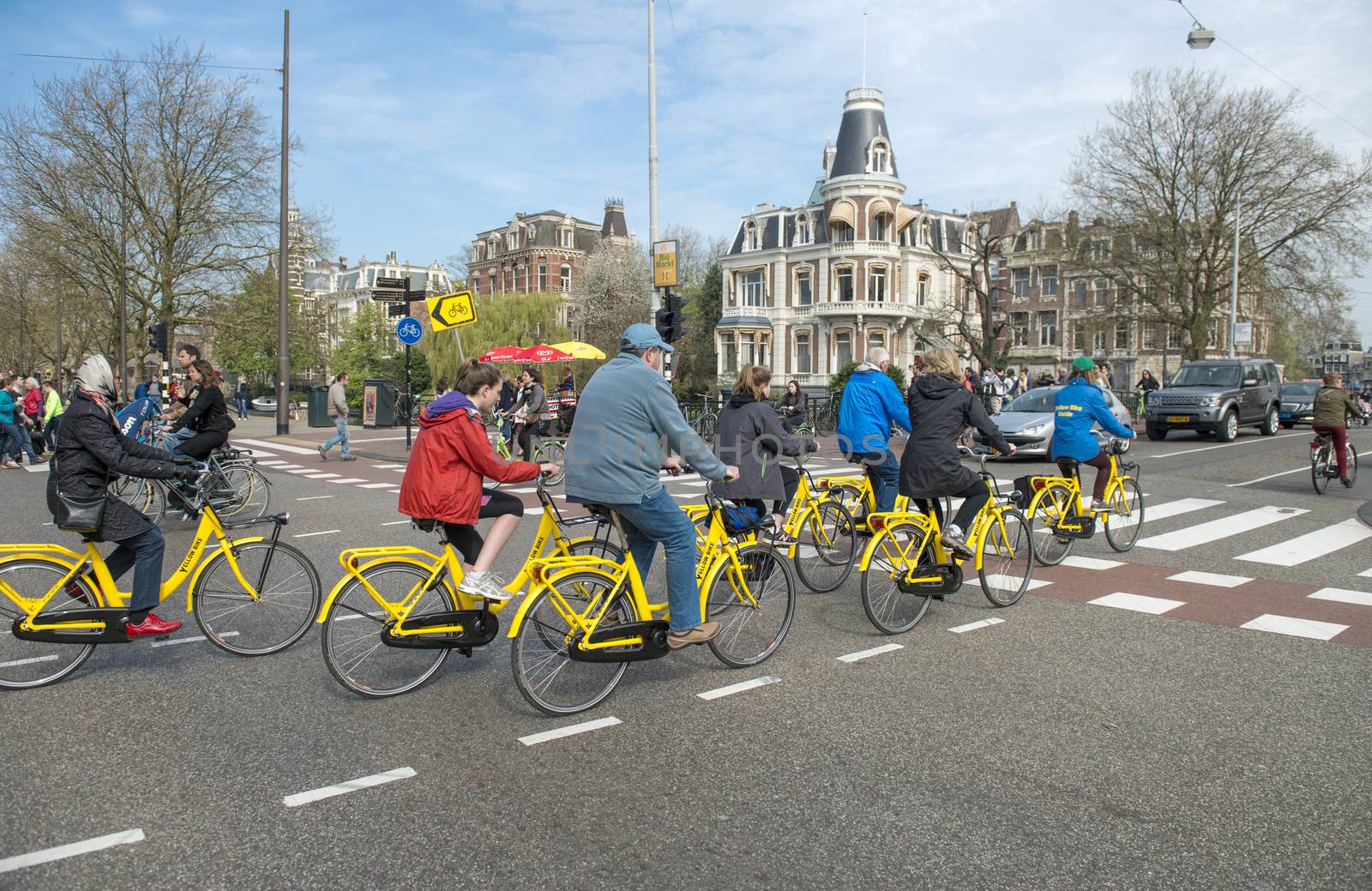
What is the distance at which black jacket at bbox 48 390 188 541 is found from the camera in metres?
4.86

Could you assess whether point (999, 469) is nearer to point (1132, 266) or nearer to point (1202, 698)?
point (1202, 698)

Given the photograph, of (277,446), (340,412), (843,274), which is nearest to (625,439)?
(340,412)

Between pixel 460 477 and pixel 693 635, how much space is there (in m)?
1.44

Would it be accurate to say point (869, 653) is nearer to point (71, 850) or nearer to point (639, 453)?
point (639, 453)

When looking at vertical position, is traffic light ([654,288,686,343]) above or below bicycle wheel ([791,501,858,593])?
above

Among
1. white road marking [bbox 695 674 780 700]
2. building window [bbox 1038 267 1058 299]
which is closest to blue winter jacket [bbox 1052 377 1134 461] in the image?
white road marking [bbox 695 674 780 700]

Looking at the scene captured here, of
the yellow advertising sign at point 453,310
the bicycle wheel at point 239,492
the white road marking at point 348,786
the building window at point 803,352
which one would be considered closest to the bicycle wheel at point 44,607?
the white road marking at point 348,786

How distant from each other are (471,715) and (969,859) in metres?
2.36

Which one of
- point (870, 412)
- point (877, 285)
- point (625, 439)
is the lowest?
point (625, 439)

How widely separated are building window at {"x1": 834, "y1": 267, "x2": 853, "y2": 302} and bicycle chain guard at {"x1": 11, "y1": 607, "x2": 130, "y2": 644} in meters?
51.4

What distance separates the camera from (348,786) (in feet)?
11.7

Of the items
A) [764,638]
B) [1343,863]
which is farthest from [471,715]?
[1343,863]

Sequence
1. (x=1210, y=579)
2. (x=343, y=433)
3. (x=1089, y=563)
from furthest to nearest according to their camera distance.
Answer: (x=343, y=433), (x=1089, y=563), (x=1210, y=579)

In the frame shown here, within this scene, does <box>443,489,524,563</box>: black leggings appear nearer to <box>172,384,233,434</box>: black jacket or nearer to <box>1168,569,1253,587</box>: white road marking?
<box>1168,569,1253,587</box>: white road marking
